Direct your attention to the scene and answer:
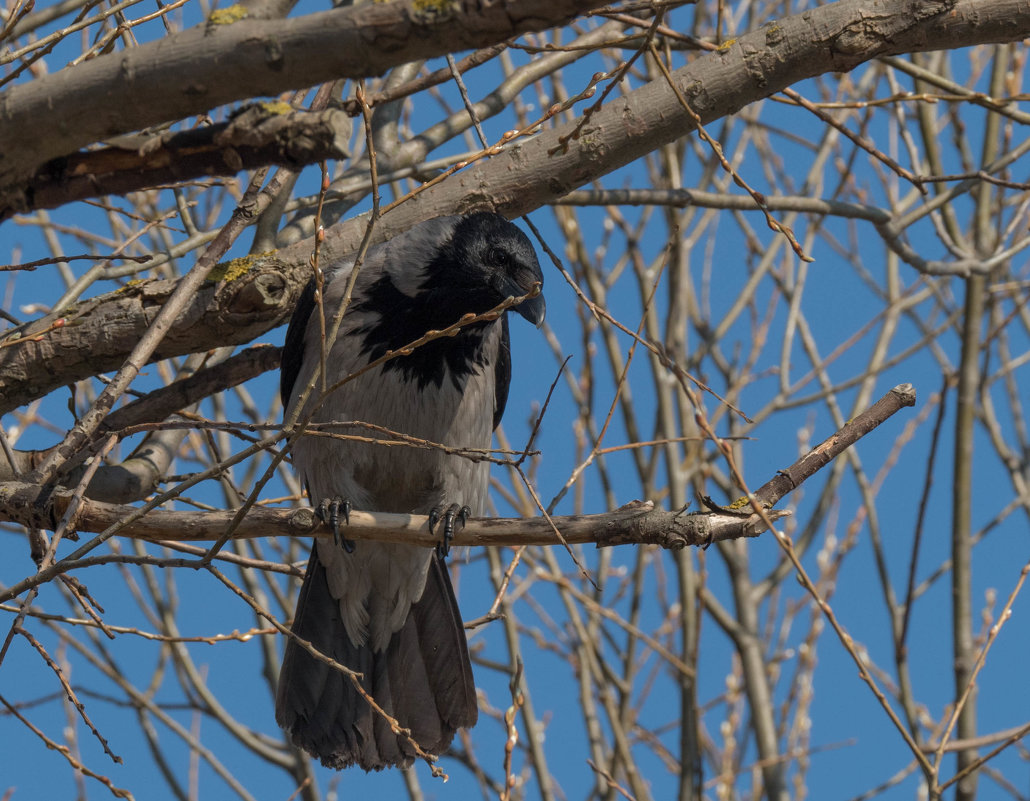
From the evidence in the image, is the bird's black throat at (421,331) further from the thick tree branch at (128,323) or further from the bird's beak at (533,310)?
the thick tree branch at (128,323)

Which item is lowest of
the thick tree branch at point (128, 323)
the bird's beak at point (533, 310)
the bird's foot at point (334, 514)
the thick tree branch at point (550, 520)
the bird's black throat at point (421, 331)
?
the thick tree branch at point (550, 520)

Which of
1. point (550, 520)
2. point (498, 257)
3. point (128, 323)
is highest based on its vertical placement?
point (498, 257)

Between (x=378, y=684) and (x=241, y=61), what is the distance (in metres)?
3.57

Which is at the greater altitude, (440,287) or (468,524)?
(440,287)

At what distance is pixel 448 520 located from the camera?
3.93 meters

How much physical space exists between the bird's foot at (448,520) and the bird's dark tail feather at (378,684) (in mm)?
616

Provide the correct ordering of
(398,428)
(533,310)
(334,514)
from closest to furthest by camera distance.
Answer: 1. (334,514)
2. (533,310)
3. (398,428)

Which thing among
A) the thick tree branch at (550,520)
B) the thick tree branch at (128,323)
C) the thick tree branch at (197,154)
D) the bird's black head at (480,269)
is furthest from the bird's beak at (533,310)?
the thick tree branch at (197,154)

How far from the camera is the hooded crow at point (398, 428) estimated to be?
15.1 ft

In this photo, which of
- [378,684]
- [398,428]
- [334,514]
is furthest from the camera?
[378,684]

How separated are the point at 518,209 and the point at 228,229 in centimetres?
111

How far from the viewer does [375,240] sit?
4.41 metres

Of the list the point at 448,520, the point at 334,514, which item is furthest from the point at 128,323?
the point at 448,520

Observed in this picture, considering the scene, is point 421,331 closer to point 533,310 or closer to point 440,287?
point 440,287
